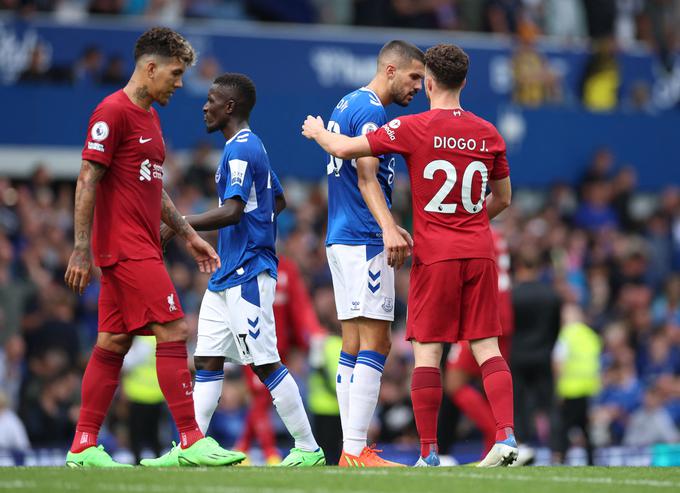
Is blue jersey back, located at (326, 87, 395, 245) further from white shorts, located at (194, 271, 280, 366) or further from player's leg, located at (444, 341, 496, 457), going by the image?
player's leg, located at (444, 341, 496, 457)

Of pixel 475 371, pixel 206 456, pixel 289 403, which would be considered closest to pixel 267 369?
pixel 289 403

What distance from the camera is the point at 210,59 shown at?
18.5m

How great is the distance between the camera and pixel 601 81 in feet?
72.2

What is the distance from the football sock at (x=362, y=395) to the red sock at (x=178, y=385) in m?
1.09

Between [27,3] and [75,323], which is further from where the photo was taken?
[27,3]

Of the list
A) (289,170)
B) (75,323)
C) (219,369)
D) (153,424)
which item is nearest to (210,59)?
(289,170)

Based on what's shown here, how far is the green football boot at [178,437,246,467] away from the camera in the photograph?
27.3 ft

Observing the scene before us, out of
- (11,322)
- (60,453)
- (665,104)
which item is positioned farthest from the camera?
(665,104)

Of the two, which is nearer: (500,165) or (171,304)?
(171,304)

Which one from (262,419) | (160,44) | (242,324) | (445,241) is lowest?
(262,419)

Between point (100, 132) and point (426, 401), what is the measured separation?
8.29 ft

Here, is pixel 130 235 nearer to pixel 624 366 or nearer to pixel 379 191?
pixel 379 191

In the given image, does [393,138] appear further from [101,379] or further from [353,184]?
[101,379]

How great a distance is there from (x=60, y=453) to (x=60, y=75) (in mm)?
5581
